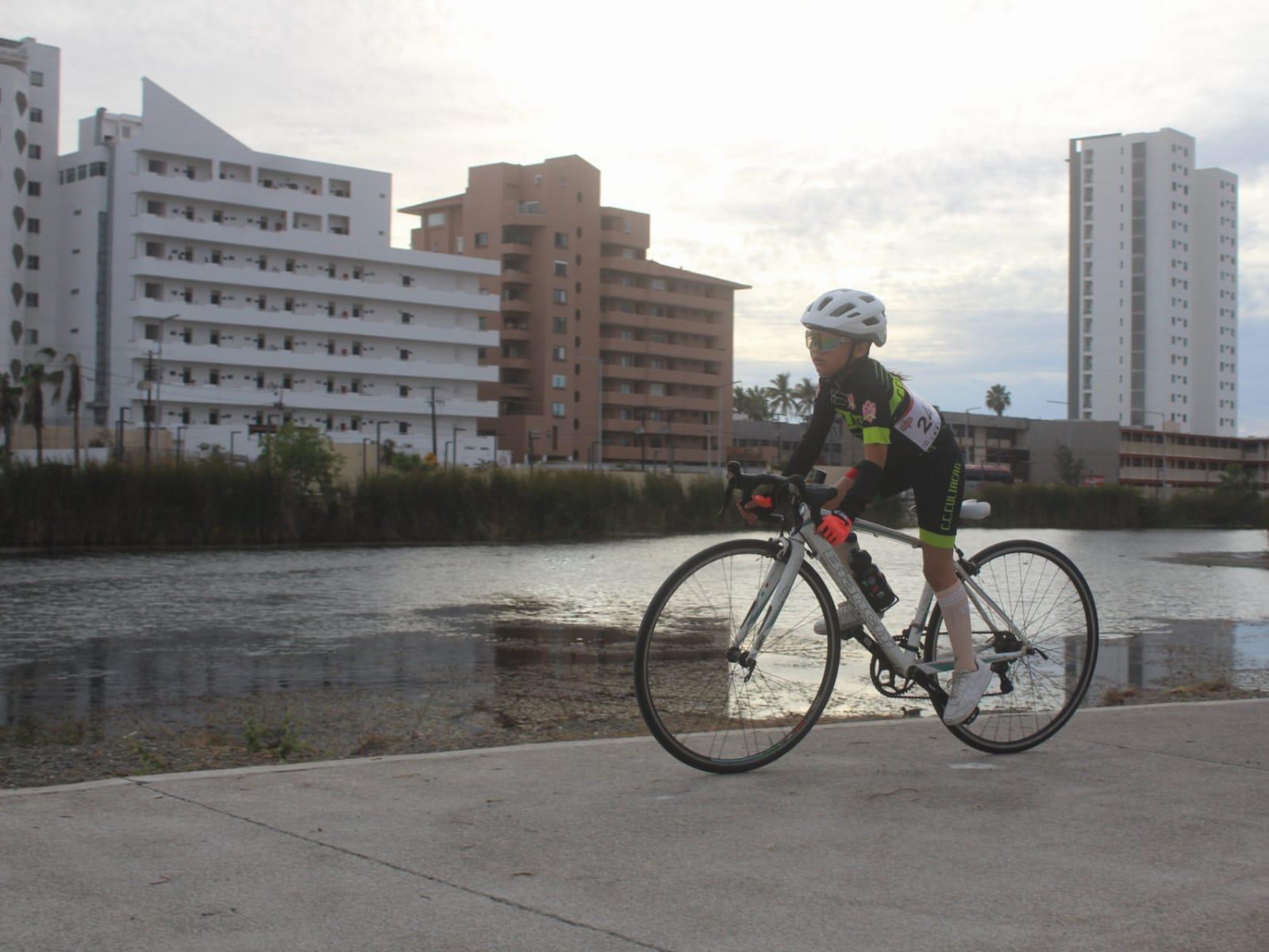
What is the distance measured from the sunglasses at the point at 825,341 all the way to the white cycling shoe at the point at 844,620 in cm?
97

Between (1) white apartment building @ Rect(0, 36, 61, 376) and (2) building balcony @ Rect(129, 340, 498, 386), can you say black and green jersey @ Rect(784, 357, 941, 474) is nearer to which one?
(2) building balcony @ Rect(129, 340, 498, 386)

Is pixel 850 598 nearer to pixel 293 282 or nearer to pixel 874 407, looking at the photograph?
pixel 874 407

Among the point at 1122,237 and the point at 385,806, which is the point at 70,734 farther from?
the point at 1122,237

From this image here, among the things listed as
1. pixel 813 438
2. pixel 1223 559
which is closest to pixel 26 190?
pixel 1223 559

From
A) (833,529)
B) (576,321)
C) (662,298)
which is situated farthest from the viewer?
(662,298)

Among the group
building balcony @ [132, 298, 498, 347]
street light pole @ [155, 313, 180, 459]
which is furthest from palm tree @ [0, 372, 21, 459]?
building balcony @ [132, 298, 498, 347]

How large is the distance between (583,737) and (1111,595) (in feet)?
38.9

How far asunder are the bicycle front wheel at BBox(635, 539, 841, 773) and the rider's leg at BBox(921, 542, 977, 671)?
517mm

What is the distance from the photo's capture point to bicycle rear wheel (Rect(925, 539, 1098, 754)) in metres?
5.34

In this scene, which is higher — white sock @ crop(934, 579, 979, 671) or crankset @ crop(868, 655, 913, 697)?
white sock @ crop(934, 579, 979, 671)

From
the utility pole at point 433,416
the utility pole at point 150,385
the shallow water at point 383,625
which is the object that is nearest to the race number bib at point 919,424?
the shallow water at point 383,625

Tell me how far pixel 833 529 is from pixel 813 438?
511 millimetres

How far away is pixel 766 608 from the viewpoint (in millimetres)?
4785

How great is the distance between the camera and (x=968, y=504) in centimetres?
542
